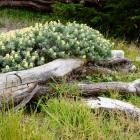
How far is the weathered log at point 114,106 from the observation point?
467 cm

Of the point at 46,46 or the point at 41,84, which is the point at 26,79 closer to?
the point at 41,84

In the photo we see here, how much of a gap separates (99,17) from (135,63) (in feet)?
7.72

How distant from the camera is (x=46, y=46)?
5531 millimetres

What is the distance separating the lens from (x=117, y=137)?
411 centimetres

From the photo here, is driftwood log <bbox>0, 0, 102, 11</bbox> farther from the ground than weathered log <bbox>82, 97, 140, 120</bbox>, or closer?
farther from the ground

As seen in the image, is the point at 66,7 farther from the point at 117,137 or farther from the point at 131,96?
the point at 117,137

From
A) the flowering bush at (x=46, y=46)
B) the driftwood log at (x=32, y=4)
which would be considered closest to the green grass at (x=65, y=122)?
the flowering bush at (x=46, y=46)

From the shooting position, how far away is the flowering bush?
5207 millimetres

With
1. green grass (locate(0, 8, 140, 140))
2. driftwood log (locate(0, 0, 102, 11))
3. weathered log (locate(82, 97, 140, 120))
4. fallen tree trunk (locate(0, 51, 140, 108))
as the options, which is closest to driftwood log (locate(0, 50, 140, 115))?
fallen tree trunk (locate(0, 51, 140, 108))

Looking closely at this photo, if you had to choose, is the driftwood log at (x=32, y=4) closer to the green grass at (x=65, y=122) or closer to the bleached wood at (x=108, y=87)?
the bleached wood at (x=108, y=87)

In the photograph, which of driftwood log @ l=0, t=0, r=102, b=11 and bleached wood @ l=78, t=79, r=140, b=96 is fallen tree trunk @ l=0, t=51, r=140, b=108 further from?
driftwood log @ l=0, t=0, r=102, b=11

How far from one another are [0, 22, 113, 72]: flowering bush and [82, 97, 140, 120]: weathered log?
3.16 ft

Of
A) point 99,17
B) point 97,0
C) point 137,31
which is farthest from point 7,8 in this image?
point 137,31

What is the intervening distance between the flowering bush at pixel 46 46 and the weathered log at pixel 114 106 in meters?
0.96
